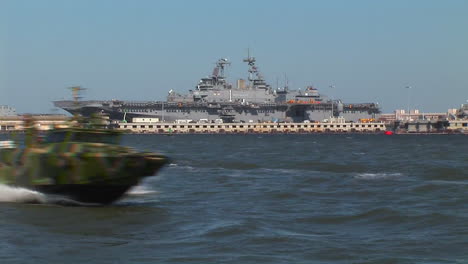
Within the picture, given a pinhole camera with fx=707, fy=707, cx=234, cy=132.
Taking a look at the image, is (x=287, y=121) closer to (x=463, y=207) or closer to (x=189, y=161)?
(x=189, y=161)

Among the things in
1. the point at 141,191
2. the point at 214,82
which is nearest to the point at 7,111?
the point at 214,82

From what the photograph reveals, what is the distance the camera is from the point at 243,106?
13500 cm

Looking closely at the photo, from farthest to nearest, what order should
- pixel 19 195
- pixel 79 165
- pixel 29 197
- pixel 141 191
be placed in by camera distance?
pixel 141 191, pixel 19 195, pixel 29 197, pixel 79 165

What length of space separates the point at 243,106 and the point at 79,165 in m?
116

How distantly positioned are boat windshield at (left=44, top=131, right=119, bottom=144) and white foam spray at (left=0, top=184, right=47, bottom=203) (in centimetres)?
157

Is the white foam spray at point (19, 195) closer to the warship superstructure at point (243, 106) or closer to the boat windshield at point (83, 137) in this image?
the boat windshield at point (83, 137)

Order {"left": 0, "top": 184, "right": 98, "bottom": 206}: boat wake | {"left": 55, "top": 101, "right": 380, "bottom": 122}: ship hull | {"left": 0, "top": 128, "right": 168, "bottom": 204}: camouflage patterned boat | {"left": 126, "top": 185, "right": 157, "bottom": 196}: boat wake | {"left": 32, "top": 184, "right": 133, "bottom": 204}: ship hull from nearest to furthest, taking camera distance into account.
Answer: {"left": 0, "top": 128, "right": 168, "bottom": 204}: camouflage patterned boat → {"left": 32, "top": 184, "right": 133, "bottom": 204}: ship hull → {"left": 0, "top": 184, "right": 98, "bottom": 206}: boat wake → {"left": 126, "top": 185, "right": 157, "bottom": 196}: boat wake → {"left": 55, "top": 101, "right": 380, "bottom": 122}: ship hull

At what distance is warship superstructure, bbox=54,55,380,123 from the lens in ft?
434

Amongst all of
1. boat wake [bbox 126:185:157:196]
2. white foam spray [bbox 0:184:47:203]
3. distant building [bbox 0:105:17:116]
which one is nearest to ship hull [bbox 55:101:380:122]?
distant building [bbox 0:105:17:116]

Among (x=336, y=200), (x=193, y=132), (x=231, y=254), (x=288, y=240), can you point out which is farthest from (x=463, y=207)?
(x=193, y=132)

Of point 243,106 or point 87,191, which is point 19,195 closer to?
point 87,191

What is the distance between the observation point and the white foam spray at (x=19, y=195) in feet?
66.2

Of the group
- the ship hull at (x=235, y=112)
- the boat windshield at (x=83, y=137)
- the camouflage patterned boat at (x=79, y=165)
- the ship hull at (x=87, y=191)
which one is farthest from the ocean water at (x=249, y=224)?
the ship hull at (x=235, y=112)

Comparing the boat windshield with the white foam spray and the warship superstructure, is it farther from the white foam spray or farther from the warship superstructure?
the warship superstructure
